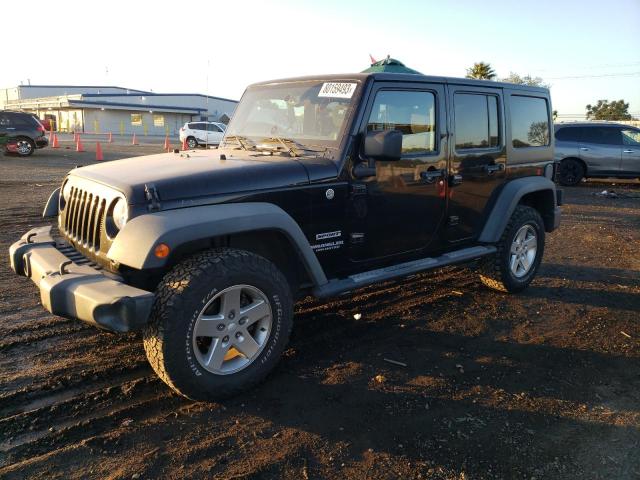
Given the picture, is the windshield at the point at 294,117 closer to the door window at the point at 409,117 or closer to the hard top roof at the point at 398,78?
the hard top roof at the point at 398,78

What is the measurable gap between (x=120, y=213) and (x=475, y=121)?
3263 millimetres

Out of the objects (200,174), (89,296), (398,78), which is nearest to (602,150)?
(398,78)


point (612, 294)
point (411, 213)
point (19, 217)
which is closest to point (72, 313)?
point (411, 213)

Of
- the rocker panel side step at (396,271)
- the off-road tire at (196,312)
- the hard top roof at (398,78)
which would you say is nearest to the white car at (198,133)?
the hard top roof at (398,78)

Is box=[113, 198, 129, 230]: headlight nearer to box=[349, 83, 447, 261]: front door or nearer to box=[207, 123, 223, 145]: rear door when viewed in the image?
box=[349, 83, 447, 261]: front door

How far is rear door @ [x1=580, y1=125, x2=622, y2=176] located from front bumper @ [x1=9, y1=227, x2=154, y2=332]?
14457 millimetres

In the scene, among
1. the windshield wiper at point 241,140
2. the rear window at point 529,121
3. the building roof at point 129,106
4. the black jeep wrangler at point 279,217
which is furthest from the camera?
the building roof at point 129,106

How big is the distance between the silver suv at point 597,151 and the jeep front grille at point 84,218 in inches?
531

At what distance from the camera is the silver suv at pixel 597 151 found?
13727 mm

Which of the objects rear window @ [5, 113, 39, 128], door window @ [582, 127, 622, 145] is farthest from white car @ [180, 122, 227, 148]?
door window @ [582, 127, 622, 145]

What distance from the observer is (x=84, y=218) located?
133 inches

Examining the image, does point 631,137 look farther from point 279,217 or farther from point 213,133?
point 213,133

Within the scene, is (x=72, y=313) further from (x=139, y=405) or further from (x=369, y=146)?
(x=369, y=146)

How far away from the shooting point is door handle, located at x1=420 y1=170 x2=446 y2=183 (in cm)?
412
